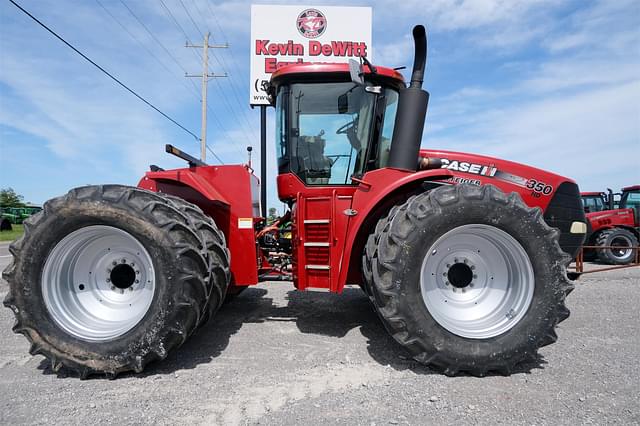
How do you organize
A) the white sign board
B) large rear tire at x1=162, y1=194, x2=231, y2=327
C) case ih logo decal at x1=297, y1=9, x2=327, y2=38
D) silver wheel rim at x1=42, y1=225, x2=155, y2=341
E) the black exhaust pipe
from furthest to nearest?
case ih logo decal at x1=297, y1=9, x2=327, y2=38 → the white sign board → the black exhaust pipe → large rear tire at x1=162, y1=194, x2=231, y2=327 → silver wheel rim at x1=42, y1=225, x2=155, y2=341

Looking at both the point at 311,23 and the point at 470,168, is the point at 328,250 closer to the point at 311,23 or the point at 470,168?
the point at 470,168

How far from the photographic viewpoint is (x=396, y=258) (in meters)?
2.60

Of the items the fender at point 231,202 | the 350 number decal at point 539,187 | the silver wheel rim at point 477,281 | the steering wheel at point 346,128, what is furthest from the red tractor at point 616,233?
the fender at point 231,202

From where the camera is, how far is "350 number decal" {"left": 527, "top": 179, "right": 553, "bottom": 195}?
411 cm

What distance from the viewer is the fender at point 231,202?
11.3 feet

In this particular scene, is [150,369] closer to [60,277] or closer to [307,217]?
[60,277]

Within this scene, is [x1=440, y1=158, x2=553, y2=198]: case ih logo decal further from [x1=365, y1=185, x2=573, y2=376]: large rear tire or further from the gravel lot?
the gravel lot

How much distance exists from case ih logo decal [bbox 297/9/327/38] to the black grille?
7.58 meters

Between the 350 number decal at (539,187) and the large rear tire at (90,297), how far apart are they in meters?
3.54

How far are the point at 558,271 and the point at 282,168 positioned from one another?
99.5 inches

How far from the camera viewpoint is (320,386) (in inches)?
96.2

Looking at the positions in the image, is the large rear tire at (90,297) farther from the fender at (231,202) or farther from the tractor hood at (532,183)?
the tractor hood at (532,183)

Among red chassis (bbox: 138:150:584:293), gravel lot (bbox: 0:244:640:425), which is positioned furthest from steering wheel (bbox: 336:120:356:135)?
gravel lot (bbox: 0:244:640:425)

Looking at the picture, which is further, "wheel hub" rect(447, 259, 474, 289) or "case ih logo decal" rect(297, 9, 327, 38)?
"case ih logo decal" rect(297, 9, 327, 38)
